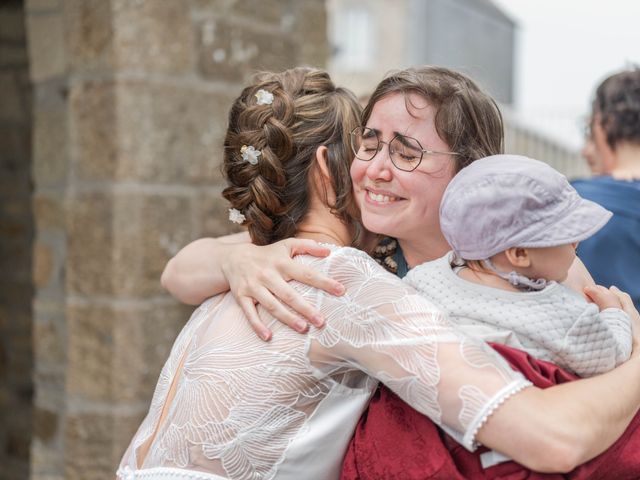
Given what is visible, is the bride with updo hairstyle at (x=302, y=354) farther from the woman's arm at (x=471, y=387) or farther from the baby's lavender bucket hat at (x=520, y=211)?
the baby's lavender bucket hat at (x=520, y=211)

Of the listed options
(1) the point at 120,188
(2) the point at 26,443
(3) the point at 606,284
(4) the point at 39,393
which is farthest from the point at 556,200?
(2) the point at 26,443

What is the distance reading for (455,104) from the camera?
62.1 inches

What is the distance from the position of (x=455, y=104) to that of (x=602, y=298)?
46cm

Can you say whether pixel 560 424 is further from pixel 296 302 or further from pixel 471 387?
pixel 296 302

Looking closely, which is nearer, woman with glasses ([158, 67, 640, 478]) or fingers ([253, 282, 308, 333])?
woman with glasses ([158, 67, 640, 478])

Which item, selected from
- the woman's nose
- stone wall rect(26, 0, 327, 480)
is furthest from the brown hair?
stone wall rect(26, 0, 327, 480)

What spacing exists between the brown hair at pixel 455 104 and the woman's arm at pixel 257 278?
13.1 inches

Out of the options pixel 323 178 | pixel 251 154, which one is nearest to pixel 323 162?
pixel 323 178

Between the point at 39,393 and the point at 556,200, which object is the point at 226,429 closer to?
the point at 556,200

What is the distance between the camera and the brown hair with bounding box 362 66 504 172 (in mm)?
1576

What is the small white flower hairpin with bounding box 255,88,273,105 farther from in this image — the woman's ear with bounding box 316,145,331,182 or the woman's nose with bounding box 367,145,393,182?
the woman's nose with bounding box 367,145,393,182

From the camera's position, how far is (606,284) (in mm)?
2338

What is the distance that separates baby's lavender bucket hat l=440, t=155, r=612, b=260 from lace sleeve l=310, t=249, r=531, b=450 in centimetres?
15

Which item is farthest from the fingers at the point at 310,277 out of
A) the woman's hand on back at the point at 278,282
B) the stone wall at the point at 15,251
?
the stone wall at the point at 15,251
